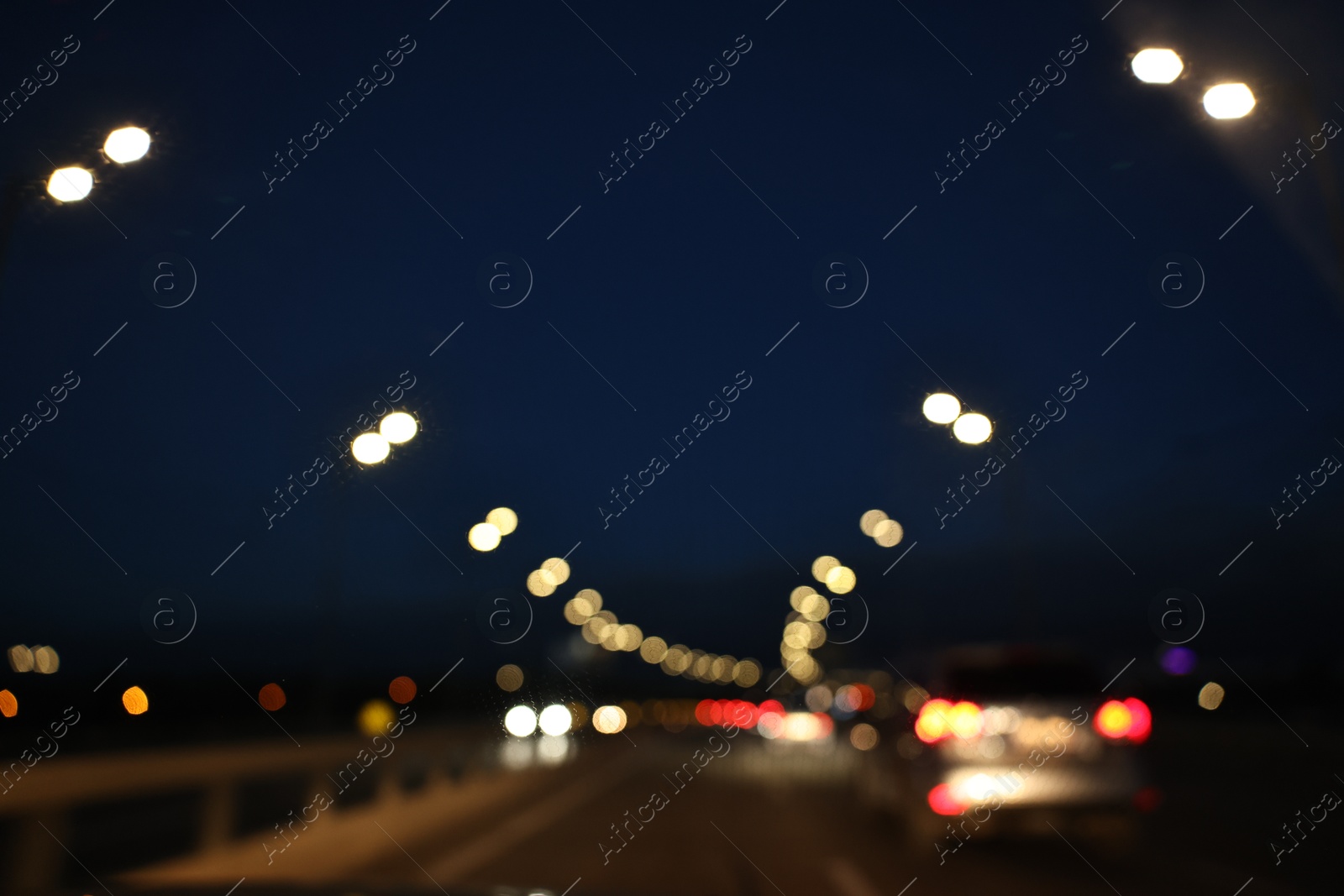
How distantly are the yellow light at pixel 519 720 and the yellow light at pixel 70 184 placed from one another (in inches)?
217

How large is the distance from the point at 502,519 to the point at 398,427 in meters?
10.5

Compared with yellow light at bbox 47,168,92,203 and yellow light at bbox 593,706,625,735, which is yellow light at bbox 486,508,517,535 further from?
yellow light at bbox 47,168,92,203

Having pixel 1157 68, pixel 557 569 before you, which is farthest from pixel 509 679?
pixel 557 569

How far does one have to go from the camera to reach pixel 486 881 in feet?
33.7

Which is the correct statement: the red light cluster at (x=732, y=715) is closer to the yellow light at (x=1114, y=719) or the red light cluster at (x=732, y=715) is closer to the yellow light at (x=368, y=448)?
the yellow light at (x=368, y=448)

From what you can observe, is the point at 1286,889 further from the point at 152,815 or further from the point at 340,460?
the point at 152,815

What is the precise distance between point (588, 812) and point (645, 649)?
7839 cm

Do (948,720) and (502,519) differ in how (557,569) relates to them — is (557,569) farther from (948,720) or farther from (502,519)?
(948,720)

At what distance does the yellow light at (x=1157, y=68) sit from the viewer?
30.7ft

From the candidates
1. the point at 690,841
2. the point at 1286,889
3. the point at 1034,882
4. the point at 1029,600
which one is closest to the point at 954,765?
the point at 1034,882

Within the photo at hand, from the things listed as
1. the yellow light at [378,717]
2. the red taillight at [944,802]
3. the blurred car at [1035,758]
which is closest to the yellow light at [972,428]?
the blurred car at [1035,758]

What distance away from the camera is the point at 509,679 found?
40.7 ft

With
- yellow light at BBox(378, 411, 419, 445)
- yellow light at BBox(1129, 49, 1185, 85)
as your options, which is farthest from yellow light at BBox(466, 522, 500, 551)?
yellow light at BBox(1129, 49, 1185, 85)

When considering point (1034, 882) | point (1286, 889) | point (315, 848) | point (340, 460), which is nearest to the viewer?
point (1286, 889)
